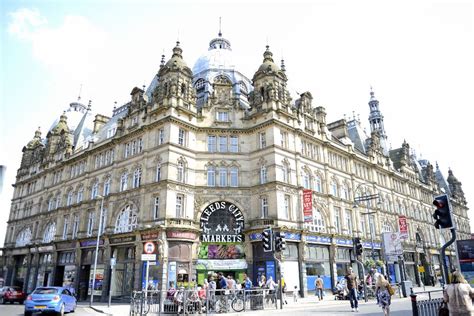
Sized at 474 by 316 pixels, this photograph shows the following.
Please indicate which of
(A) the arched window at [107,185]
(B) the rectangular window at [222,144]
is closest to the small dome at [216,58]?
(B) the rectangular window at [222,144]

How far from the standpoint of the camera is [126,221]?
35.3 metres

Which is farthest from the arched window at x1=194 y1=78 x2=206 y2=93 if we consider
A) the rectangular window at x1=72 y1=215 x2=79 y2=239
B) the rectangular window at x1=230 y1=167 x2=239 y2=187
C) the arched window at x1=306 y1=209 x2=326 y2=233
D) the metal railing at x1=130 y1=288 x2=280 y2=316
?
the metal railing at x1=130 y1=288 x2=280 y2=316

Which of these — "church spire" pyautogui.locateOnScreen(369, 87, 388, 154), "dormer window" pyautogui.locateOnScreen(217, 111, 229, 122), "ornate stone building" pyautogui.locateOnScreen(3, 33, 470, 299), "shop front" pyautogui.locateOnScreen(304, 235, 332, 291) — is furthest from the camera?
"church spire" pyautogui.locateOnScreen(369, 87, 388, 154)

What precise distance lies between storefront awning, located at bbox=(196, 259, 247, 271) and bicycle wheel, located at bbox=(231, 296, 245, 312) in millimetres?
11905

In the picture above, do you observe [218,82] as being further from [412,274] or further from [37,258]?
[412,274]

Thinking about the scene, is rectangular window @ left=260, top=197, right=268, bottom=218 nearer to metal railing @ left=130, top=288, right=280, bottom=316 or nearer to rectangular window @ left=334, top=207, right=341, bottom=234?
rectangular window @ left=334, top=207, right=341, bottom=234

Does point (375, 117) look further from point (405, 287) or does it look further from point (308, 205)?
point (405, 287)

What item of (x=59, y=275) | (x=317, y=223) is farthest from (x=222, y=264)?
(x=59, y=275)

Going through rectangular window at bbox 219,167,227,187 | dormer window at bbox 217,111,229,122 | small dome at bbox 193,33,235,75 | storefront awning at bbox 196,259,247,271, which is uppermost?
small dome at bbox 193,33,235,75

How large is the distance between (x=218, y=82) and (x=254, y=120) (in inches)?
237

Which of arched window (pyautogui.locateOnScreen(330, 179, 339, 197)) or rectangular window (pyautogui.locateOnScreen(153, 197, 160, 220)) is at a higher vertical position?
arched window (pyautogui.locateOnScreen(330, 179, 339, 197))

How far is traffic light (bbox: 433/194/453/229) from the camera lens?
34.6 feet

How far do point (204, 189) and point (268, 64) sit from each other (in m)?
15.7

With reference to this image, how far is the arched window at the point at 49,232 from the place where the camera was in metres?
45.9
